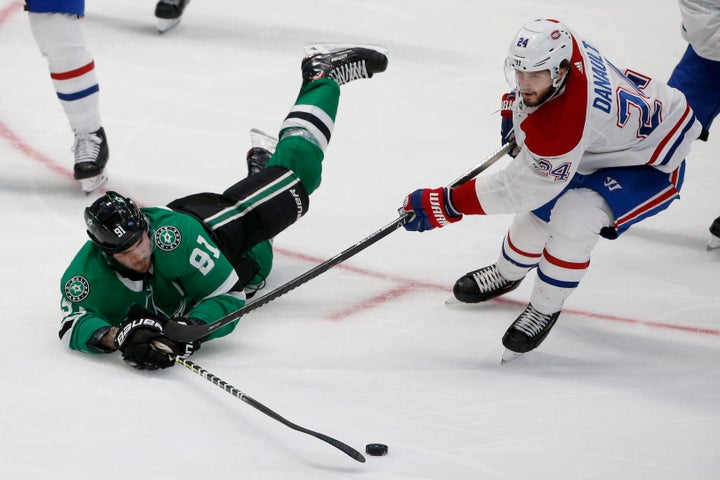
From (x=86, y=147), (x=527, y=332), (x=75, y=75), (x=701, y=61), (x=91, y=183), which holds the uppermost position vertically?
(x=701, y=61)

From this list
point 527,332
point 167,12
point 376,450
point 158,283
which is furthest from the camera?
point 167,12

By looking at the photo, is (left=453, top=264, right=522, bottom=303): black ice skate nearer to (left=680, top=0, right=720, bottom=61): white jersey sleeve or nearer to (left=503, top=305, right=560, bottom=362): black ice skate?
(left=503, top=305, right=560, bottom=362): black ice skate

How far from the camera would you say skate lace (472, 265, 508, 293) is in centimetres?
A: 358

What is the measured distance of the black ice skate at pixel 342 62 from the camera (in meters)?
3.71

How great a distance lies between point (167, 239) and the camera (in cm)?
299

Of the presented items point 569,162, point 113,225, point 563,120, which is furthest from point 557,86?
point 113,225

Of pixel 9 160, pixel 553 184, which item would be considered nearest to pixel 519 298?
pixel 553 184

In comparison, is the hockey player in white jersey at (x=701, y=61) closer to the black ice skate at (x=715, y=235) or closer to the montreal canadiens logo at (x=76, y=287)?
the black ice skate at (x=715, y=235)

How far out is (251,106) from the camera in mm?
5035

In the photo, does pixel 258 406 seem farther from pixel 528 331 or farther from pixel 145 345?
pixel 528 331

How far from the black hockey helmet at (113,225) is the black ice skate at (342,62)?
103cm

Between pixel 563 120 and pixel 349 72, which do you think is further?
pixel 349 72

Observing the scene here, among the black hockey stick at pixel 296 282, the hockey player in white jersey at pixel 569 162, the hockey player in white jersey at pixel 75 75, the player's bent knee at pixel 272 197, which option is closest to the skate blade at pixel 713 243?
the hockey player in white jersey at pixel 569 162

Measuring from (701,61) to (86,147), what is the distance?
2281 mm
